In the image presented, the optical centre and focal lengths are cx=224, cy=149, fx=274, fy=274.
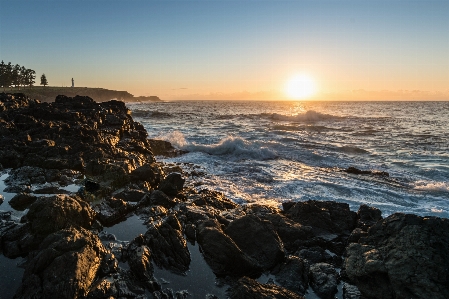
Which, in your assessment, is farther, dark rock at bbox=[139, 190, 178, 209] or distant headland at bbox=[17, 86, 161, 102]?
distant headland at bbox=[17, 86, 161, 102]

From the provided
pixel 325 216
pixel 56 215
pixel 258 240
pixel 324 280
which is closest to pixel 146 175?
pixel 56 215

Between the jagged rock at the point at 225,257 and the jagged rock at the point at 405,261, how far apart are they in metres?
2.24

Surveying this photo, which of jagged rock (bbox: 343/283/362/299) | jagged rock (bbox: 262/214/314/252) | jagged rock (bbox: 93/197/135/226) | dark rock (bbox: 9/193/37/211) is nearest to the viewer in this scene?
jagged rock (bbox: 343/283/362/299)

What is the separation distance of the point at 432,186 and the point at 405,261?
37.5 ft

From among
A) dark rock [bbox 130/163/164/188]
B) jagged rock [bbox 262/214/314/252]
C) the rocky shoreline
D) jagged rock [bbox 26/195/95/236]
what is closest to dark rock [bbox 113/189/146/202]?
the rocky shoreline

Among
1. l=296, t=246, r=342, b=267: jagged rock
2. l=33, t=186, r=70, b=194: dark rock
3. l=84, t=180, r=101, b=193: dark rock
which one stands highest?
l=84, t=180, r=101, b=193: dark rock

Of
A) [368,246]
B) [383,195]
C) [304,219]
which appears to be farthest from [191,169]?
[368,246]

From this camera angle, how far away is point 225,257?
259 inches

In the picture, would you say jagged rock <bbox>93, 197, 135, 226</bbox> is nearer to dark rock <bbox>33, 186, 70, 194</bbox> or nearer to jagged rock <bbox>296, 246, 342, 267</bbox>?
dark rock <bbox>33, 186, 70, 194</bbox>

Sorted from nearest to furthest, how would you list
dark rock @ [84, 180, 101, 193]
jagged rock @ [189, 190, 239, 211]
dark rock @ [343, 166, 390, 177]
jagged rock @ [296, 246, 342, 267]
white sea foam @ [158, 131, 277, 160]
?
jagged rock @ [296, 246, 342, 267], dark rock @ [84, 180, 101, 193], jagged rock @ [189, 190, 239, 211], dark rock @ [343, 166, 390, 177], white sea foam @ [158, 131, 277, 160]

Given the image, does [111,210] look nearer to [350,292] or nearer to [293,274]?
[293,274]

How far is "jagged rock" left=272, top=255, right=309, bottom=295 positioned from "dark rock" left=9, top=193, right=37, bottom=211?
26.6 ft

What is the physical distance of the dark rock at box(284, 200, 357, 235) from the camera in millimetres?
9219

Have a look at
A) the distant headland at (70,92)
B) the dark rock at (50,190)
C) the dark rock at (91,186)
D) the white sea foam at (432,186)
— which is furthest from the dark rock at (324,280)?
the distant headland at (70,92)
